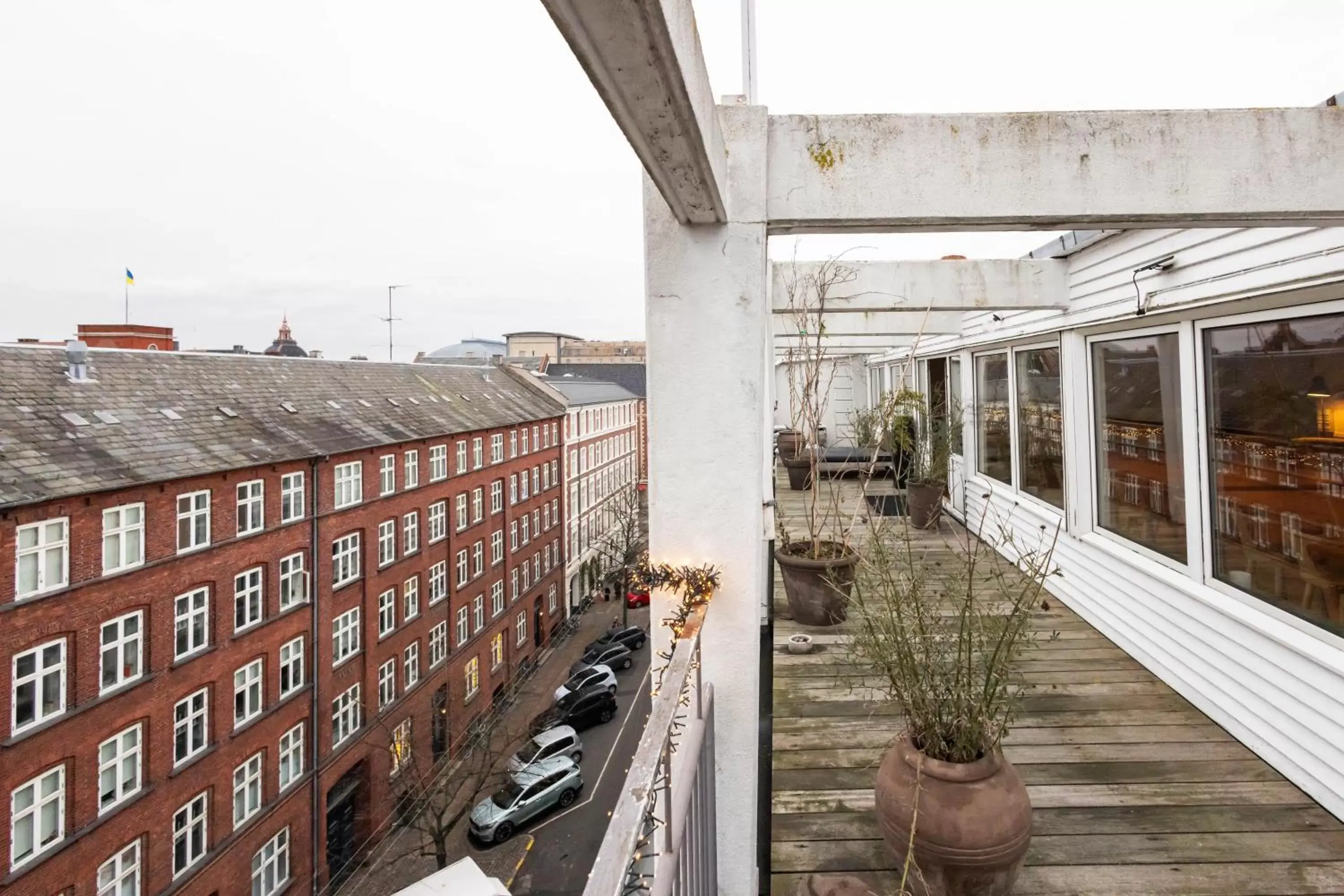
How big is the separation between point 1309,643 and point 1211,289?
159 cm

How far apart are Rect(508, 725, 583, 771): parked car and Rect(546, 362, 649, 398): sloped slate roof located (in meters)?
29.5

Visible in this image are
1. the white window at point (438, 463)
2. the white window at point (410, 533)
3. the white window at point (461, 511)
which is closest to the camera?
the white window at point (410, 533)

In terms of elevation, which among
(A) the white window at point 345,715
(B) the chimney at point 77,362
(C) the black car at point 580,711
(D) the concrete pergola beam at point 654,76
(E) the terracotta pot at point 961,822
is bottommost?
(C) the black car at point 580,711

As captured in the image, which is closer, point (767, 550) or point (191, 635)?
point (767, 550)

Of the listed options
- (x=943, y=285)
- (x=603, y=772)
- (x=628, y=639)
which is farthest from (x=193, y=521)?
(x=628, y=639)

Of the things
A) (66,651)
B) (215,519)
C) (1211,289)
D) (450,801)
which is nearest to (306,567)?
(215,519)

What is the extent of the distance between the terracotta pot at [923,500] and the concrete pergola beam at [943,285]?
2028 millimetres

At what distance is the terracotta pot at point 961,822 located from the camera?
1.74 metres

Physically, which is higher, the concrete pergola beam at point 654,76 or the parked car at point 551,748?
the concrete pergola beam at point 654,76

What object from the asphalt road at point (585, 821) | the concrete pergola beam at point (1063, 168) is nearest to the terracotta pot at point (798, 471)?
the asphalt road at point (585, 821)

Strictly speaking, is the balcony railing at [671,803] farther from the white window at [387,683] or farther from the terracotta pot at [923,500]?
the white window at [387,683]

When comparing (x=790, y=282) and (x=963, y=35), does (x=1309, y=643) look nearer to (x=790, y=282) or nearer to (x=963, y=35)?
(x=963, y=35)

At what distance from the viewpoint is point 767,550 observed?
521 centimetres

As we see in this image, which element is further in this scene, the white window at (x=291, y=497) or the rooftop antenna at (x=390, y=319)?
the rooftop antenna at (x=390, y=319)
